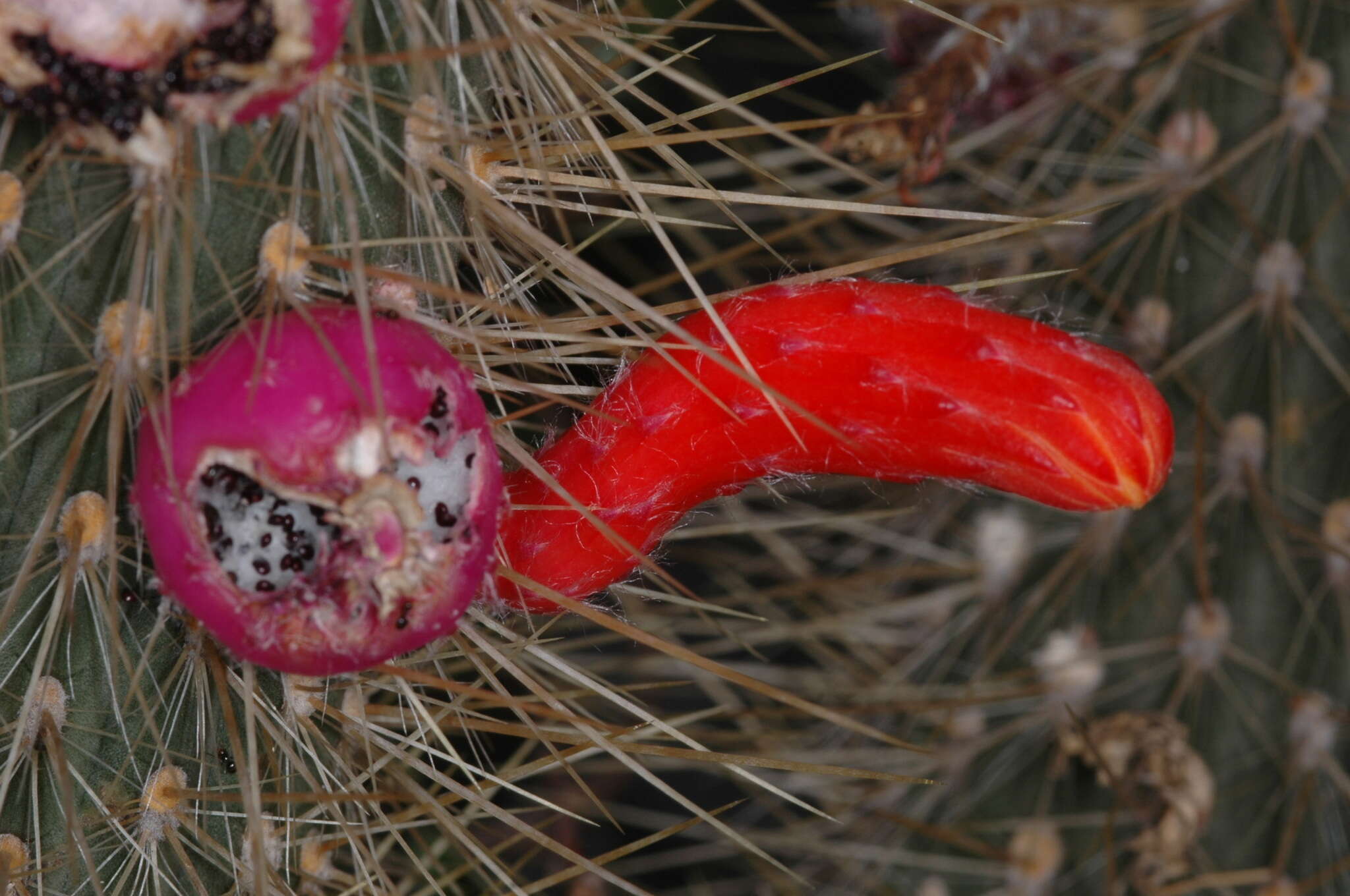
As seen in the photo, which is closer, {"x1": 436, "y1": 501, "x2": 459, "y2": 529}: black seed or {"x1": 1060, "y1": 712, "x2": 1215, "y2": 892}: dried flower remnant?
{"x1": 436, "y1": 501, "x2": 459, "y2": 529}: black seed

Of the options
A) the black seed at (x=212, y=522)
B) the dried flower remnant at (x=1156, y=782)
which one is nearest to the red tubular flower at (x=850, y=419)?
the black seed at (x=212, y=522)

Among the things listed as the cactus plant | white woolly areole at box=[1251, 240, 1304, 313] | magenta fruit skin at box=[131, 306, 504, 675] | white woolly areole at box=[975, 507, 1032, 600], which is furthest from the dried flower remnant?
magenta fruit skin at box=[131, 306, 504, 675]

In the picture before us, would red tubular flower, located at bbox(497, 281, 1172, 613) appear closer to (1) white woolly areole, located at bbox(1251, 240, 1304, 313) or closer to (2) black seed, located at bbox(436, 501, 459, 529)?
(2) black seed, located at bbox(436, 501, 459, 529)

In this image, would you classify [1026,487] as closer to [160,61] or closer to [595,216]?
[160,61]

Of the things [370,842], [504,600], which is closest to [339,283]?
[504,600]

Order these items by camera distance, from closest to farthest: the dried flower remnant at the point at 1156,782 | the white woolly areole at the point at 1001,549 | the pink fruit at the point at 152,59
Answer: the pink fruit at the point at 152,59 < the dried flower remnant at the point at 1156,782 < the white woolly areole at the point at 1001,549

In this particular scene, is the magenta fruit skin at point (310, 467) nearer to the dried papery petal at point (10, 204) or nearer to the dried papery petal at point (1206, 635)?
the dried papery petal at point (10, 204)

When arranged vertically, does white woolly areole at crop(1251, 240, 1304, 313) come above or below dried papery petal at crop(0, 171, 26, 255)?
below
